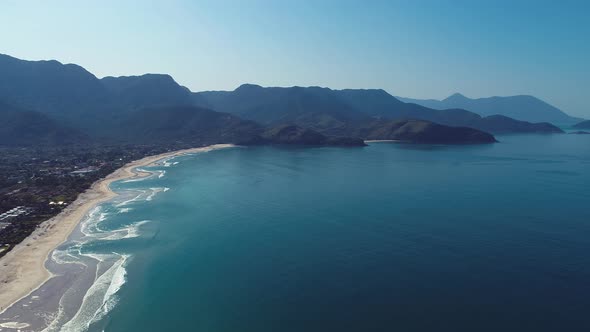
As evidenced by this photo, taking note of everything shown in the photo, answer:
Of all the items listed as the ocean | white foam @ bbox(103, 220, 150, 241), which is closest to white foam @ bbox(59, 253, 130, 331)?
the ocean

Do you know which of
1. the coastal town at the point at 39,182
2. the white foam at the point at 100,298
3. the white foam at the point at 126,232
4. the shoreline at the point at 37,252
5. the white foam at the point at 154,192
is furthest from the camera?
the white foam at the point at 154,192

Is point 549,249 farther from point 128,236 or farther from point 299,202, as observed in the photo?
point 128,236

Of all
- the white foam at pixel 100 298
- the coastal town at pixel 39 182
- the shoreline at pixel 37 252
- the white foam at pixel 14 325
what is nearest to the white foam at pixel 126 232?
the shoreline at pixel 37 252

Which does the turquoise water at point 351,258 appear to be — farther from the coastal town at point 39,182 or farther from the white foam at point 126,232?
the coastal town at point 39,182

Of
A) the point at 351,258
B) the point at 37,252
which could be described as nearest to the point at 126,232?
the point at 37,252

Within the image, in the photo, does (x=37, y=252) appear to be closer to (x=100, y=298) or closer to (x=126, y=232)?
(x=126, y=232)
